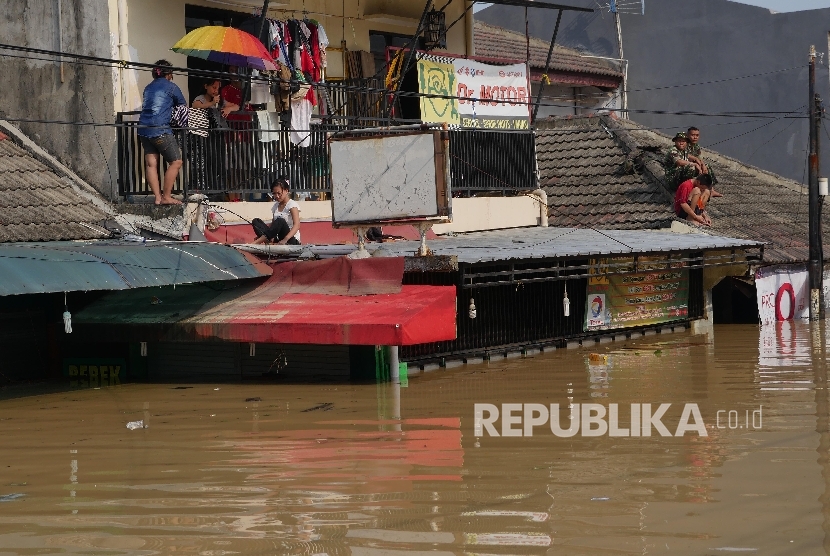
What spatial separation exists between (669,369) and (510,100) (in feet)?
27.6

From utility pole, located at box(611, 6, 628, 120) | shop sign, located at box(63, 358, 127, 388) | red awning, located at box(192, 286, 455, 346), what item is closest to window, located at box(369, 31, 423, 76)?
shop sign, located at box(63, 358, 127, 388)

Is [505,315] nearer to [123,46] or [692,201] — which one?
[123,46]

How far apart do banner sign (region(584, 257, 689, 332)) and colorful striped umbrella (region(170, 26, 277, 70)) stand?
18.2ft

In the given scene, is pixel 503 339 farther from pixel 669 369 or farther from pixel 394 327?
pixel 394 327

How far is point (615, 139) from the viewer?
86.2ft

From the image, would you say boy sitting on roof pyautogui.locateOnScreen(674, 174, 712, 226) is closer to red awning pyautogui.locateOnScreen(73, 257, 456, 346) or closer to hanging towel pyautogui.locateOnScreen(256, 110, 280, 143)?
hanging towel pyautogui.locateOnScreen(256, 110, 280, 143)

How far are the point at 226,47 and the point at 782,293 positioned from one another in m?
11.9

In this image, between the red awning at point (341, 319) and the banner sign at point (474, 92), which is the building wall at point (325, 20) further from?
the red awning at point (341, 319)

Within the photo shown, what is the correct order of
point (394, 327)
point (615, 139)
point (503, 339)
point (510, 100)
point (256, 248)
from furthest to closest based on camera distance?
point (615, 139)
point (510, 100)
point (503, 339)
point (256, 248)
point (394, 327)

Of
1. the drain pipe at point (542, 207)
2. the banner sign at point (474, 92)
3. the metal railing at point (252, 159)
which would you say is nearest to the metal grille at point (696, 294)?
the drain pipe at point (542, 207)

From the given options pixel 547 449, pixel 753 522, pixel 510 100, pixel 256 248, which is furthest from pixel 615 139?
pixel 753 522

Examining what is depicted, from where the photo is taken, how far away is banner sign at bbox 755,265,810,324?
73.9 feet

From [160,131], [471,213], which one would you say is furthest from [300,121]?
[471,213]

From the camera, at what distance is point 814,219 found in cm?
2267
